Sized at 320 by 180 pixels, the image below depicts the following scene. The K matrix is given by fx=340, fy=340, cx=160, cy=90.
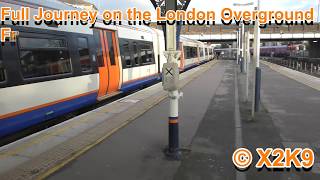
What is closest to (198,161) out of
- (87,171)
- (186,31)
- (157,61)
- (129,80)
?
(87,171)

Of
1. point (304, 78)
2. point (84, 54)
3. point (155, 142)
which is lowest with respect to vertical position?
point (155, 142)

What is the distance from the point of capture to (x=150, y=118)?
32.0 ft

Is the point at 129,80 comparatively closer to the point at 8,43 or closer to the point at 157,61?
the point at 157,61

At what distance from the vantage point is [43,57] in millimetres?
8391

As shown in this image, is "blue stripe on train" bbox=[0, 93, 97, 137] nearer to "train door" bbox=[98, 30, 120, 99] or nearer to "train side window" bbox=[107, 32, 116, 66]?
"train door" bbox=[98, 30, 120, 99]

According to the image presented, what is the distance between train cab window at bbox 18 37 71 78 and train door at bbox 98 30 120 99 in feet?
7.58

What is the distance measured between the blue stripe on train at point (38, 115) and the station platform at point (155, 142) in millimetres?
369

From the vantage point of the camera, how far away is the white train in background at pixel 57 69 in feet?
23.6

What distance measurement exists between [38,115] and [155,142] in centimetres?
289

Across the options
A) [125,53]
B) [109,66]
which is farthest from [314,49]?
[109,66]

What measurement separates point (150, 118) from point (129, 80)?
492 centimetres

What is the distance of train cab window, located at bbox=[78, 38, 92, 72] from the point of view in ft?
33.6

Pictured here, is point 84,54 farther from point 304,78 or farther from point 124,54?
point 304,78

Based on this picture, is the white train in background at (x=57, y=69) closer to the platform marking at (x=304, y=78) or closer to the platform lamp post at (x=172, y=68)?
the platform lamp post at (x=172, y=68)
